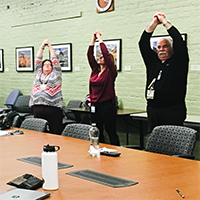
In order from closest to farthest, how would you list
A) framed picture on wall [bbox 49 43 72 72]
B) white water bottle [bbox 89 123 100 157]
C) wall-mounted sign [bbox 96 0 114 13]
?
white water bottle [bbox 89 123 100 157], wall-mounted sign [bbox 96 0 114 13], framed picture on wall [bbox 49 43 72 72]

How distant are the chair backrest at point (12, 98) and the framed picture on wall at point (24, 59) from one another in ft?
1.71

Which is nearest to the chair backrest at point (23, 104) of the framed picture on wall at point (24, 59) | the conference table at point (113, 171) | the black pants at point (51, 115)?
the framed picture on wall at point (24, 59)

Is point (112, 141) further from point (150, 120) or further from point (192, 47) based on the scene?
point (192, 47)

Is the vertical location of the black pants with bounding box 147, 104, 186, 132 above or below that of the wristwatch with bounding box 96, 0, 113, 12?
below

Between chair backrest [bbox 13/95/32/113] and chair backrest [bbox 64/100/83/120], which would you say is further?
chair backrest [bbox 13/95/32/113]

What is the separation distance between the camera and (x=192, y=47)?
18.7ft

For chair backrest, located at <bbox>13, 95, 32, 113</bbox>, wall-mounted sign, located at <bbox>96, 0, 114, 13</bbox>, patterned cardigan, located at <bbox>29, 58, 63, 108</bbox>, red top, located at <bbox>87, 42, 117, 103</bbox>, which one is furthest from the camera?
chair backrest, located at <bbox>13, 95, 32, 113</bbox>

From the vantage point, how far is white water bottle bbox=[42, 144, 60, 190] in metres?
1.98

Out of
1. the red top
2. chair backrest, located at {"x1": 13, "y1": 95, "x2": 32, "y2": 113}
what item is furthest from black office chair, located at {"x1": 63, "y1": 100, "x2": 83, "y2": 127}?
the red top

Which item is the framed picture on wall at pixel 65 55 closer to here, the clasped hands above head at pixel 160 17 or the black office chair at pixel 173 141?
the clasped hands above head at pixel 160 17

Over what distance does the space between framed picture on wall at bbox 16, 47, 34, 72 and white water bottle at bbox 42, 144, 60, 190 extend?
6787 millimetres

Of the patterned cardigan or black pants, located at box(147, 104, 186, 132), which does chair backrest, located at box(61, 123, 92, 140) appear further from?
the patterned cardigan

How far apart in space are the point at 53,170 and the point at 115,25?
5.09 m

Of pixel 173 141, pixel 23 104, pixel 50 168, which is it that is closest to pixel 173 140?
pixel 173 141
